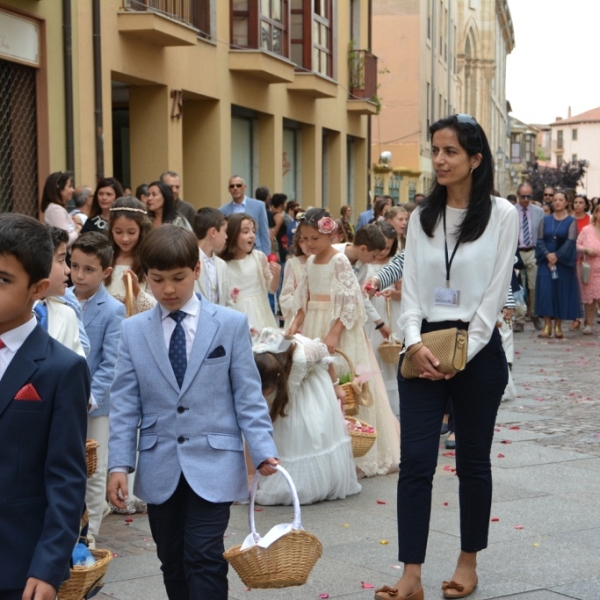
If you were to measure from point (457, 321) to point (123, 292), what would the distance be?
278 centimetres

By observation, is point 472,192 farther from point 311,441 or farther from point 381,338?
point 381,338

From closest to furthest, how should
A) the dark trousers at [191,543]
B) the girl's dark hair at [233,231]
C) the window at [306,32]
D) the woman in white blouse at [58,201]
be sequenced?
the dark trousers at [191,543], the girl's dark hair at [233,231], the woman in white blouse at [58,201], the window at [306,32]

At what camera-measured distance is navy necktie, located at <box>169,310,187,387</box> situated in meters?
4.39

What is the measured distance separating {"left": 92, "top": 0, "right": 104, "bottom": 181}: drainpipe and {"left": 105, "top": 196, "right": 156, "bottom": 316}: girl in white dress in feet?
26.1

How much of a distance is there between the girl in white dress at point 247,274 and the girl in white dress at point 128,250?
7.93ft

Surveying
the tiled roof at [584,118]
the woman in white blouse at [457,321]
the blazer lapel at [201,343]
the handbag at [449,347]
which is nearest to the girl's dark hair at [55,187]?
the woman in white blouse at [457,321]

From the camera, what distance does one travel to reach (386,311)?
993cm

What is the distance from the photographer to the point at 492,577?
18.2 ft

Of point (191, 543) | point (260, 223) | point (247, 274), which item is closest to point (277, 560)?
point (191, 543)

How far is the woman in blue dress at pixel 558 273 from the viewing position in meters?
17.7

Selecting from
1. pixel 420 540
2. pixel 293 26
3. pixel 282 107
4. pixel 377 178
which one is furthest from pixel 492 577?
pixel 377 178

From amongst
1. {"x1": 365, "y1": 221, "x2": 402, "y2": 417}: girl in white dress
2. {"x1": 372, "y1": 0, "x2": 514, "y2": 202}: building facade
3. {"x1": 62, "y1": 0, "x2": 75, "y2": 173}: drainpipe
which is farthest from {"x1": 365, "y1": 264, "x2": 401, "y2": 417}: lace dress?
{"x1": 372, "y1": 0, "x2": 514, "y2": 202}: building facade

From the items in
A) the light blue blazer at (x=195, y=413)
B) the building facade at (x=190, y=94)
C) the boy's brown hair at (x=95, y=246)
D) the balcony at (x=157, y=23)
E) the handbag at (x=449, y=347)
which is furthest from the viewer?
the balcony at (x=157, y=23)

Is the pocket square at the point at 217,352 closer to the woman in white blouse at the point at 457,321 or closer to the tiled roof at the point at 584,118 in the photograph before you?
the woman in white blouse at the point at 457,321
